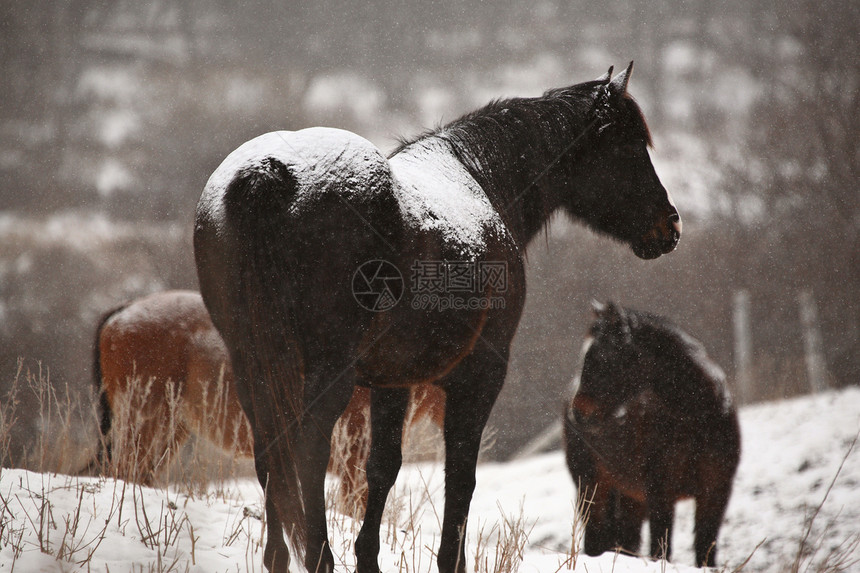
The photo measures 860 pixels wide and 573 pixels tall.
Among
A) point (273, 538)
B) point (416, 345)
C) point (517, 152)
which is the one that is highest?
point (517, 152)

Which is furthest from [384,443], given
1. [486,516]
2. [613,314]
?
[486,516]

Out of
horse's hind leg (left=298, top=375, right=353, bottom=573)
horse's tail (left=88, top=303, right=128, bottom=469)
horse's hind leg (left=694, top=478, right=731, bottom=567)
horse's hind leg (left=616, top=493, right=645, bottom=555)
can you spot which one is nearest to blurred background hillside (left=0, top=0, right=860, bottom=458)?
horse's tail (left=88, top=303, right=128, bottom=469)

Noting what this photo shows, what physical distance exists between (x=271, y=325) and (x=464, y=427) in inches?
21.5

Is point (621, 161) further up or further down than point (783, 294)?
further up

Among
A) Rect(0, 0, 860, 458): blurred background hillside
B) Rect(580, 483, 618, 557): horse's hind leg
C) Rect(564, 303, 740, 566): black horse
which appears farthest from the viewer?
Rect(0, 0, 860, 458): blurred background hillside

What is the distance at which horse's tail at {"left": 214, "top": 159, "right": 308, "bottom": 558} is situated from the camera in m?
1.05

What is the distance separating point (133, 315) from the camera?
2.79 metres

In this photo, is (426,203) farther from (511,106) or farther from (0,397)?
(0,397)

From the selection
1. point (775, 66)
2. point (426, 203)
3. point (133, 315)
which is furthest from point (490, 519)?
point (775, 66)

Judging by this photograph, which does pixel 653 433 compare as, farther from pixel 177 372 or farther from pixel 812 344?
pixel 812 344

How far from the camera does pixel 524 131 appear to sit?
160cm

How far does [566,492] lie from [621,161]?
303 centimetres
